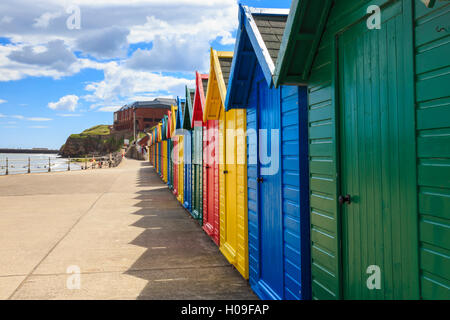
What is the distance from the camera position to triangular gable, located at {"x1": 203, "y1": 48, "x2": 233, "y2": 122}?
20.4 feet

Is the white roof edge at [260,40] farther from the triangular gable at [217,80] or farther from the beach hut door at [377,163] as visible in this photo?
the triangular gable at [217,80]

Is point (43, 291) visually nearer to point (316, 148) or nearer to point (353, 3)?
point (316, 148)

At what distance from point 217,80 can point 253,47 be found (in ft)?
7.57

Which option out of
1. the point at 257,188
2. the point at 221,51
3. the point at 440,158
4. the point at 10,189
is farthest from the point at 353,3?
the point at 10,189

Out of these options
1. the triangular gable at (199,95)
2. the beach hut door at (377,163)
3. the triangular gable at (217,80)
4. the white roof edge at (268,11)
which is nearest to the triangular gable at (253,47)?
the white roof edge at (268,11)

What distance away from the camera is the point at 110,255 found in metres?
6.40

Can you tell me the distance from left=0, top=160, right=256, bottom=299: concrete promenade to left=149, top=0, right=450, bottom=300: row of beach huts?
2.73 ft

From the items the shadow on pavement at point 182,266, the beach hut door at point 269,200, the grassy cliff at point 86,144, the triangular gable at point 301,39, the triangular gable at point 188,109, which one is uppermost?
the grassy cliff at point 86,144

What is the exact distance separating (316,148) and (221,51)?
410 cm

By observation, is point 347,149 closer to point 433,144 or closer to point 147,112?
point 433,144

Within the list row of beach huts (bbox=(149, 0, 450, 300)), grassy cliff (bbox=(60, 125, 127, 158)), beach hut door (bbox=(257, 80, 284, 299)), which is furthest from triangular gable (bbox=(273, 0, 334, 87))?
grassy cliff (bbox=(60, 125, 127, 158))

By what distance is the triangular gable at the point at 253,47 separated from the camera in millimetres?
3781

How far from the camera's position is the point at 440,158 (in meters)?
1.88

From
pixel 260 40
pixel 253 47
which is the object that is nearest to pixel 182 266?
pixel 253 47
